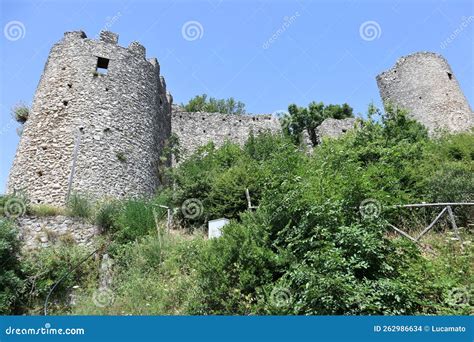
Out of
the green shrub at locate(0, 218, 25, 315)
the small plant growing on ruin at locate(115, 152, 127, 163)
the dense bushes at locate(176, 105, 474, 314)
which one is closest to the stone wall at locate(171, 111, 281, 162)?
the small plant growing on ruin at locate(115, 152, 127, 163)

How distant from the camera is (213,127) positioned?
784 inches

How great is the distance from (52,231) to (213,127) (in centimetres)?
1176

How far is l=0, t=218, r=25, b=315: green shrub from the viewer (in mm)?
6992

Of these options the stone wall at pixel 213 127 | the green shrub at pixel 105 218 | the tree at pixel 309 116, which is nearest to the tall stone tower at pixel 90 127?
the green shrub at pixel 105 218

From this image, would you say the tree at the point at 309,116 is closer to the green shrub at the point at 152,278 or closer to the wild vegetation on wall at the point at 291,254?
the wild vegetation on wall at the point at 291,254

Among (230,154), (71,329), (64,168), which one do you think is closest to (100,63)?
(64,168)

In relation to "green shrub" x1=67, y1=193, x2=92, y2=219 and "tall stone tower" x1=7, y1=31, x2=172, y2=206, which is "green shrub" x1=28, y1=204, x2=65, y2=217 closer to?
"green shrub" x1=67, y1=193, x2=92, y2=219

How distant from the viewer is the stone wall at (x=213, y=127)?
18969mm

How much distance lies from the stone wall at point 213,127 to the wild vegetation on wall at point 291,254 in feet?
28.4

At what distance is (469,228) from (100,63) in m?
11.3

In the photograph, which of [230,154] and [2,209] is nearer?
[2,209]

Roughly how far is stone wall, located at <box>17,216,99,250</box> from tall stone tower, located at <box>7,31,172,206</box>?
2268 mm

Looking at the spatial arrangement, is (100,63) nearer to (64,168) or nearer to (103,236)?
(64,168)

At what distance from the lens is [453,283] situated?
5.87m
